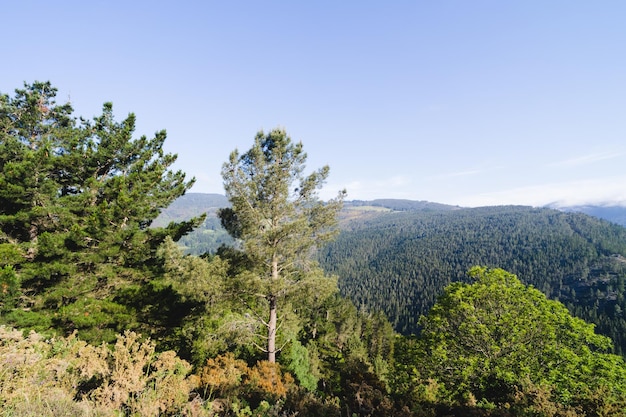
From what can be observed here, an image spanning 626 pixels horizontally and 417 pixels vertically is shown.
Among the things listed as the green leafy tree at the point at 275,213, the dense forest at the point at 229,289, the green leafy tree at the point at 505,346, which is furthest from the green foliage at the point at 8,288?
the green leafy tree at the point at 505,346

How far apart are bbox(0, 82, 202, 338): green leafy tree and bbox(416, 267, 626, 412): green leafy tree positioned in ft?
44.2

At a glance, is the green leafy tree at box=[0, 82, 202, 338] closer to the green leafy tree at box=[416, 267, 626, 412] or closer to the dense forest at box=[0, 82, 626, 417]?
the dense forest at box=[0, 82, 626, 417]

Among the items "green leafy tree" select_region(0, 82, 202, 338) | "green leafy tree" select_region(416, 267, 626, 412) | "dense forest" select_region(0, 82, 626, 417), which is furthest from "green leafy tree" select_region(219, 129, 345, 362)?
"green leafy tree" select_region(416, 267, 626, 412)

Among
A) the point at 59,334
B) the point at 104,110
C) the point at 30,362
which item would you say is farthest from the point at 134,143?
the point at 30,362

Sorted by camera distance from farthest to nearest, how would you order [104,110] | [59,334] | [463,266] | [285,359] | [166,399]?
1. [463,266]
2. [285,359]
3. [104,110]
4. [59,334]
5. [166,399]

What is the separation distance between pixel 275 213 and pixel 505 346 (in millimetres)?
10571

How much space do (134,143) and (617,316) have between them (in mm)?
162116

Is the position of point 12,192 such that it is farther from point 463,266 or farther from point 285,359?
point 463,266

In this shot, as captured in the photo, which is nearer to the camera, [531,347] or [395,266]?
[531,347]

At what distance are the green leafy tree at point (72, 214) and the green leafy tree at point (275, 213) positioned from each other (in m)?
4.94

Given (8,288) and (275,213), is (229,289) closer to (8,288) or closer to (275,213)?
(275,213)

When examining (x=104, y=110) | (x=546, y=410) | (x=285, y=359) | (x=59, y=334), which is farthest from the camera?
(x=285, y=359)

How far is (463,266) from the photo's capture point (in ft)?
592

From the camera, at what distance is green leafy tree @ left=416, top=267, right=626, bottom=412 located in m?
10.4
